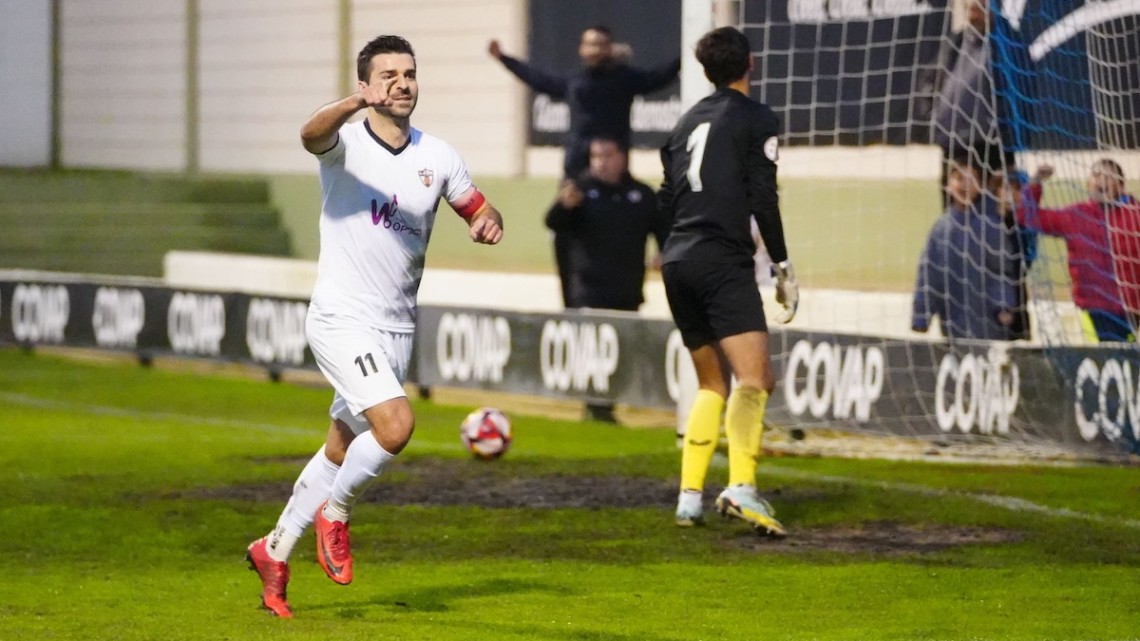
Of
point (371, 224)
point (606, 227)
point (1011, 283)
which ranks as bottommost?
point (1011, 283)

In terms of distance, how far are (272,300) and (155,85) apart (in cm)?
1308

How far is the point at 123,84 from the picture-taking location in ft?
98.9

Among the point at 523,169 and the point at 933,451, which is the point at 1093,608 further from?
the point at 523,169

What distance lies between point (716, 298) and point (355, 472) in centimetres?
244

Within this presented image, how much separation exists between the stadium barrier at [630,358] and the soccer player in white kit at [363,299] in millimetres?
5288

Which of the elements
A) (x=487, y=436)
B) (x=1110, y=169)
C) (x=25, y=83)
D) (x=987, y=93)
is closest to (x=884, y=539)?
(x=487, y=436)

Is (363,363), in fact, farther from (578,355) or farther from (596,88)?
(596,88)

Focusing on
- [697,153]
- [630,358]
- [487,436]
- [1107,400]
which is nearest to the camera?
[697,153]

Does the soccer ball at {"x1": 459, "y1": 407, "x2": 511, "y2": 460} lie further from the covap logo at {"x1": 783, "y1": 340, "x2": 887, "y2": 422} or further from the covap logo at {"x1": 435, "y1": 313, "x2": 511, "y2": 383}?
the covap logo at {"x1": 435, "y1": 313, "x2": 511, "y2": 383}

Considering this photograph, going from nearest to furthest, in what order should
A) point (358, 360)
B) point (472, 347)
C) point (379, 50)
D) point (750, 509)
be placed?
point (379, 50)
point (358, 360)
point (750, 509)
point (472, 347)

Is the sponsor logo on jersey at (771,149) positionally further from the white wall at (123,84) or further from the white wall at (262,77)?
the white wall at (123,84)

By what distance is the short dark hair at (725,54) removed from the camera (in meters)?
9.12

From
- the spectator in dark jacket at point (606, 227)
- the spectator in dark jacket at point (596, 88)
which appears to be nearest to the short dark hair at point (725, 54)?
the spectator in dark jacket at point (606, 227)

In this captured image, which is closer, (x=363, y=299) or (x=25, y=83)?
(x=363, y=299)
